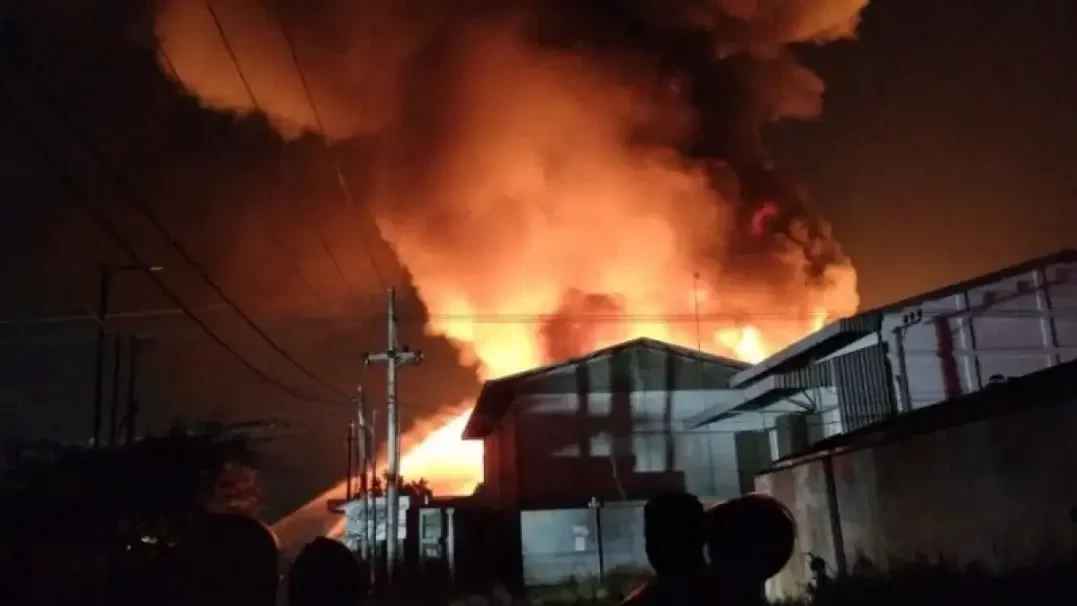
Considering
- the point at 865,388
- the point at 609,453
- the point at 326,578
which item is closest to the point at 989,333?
the point at 865,388

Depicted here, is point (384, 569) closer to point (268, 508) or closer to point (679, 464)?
point (679, 464)

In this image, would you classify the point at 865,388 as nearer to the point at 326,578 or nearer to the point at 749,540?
the point at 749,540

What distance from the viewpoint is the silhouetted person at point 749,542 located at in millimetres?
3641

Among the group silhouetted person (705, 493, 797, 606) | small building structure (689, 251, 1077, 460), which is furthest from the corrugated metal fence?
silhouetted person (705, 493, 797, 606)

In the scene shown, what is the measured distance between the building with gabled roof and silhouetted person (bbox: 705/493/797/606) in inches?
828

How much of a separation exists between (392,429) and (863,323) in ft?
36.0

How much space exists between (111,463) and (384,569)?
7.45m

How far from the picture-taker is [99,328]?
2048 centimetres

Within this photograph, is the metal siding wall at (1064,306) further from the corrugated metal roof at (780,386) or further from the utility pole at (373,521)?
the utility pole at (373,521)

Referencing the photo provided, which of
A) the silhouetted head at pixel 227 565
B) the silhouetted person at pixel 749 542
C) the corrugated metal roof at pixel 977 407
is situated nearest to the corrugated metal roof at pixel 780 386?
the corrugated metal roof at pixel 977 407

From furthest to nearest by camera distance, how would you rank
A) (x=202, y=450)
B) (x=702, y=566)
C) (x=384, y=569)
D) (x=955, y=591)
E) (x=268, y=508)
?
(x=268, y=508) < (x=384, y=569) < (x=202, y=450) < (x=955, y=591) < (x=702, y=566)

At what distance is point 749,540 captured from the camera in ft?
12.1

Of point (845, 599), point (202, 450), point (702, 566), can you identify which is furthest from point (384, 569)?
point (702, 566)

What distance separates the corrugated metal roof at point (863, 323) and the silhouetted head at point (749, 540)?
15282 mm
